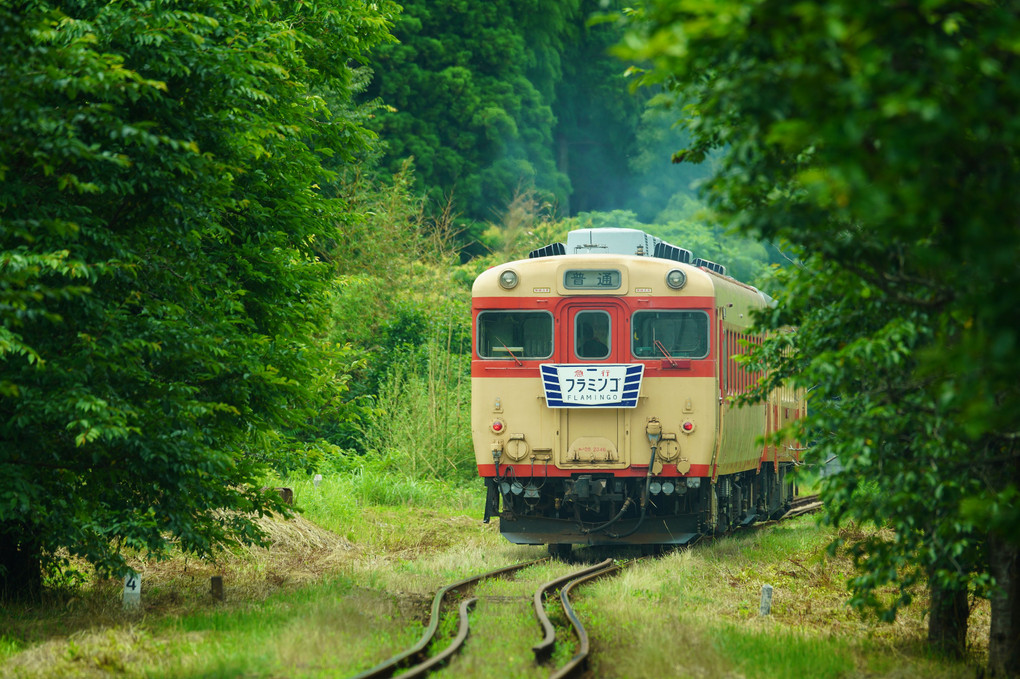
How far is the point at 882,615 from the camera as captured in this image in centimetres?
712

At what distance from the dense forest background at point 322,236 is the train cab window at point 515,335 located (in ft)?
6.05

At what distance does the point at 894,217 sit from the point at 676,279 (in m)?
9.29

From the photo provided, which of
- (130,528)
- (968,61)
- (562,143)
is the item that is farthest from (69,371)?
(562,143)

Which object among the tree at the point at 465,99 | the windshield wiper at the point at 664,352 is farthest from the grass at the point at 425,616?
the tree at the point at 465,99

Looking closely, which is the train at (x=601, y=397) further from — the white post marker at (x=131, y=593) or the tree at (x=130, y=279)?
the white post marker at (x=131, y=593)

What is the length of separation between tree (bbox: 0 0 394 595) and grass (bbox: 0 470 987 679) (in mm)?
728

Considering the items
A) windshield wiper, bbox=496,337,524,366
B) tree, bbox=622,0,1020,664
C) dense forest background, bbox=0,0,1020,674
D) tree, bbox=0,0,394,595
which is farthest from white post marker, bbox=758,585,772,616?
windshield wiper, bbox=496,337,524,366

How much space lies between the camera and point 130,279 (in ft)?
28.7

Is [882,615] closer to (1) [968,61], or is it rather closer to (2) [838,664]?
(2) [838,664]

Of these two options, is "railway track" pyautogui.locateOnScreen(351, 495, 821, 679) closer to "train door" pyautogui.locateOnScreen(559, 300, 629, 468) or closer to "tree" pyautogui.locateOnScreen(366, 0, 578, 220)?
"train door" pyautogui.locateOnScreen(559, 300, 629, 468)

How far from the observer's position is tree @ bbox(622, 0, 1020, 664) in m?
3.79

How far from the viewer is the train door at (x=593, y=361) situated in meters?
13.2

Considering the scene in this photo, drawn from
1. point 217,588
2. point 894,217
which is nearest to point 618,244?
point 217,588

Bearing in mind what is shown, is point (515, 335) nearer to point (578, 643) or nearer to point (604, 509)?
point (604, 509)
